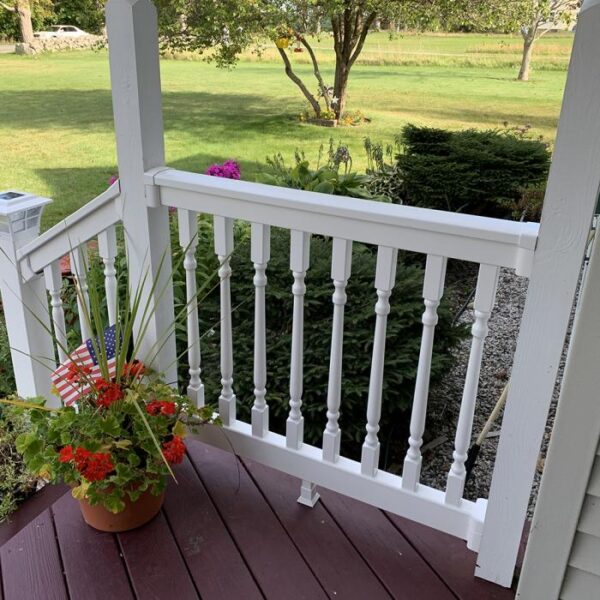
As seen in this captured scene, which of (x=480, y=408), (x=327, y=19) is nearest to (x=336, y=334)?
(x=480, y=408)

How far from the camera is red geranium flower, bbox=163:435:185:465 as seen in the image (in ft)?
5.50

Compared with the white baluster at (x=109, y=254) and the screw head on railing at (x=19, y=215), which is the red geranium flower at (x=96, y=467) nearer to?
the white baluster at (x=109, y=254)

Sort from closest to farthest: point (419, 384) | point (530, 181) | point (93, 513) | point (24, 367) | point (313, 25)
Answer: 1. point (419, 384)
2. point (93, 513)
3. point (24, 367)
4. point (530, 181)
5. point (313, 25)

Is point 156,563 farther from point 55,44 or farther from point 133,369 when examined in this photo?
point 55,44

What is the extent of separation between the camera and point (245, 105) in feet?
37.0

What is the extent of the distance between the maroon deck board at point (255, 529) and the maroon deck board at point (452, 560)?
12.3 inches

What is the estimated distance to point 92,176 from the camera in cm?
773

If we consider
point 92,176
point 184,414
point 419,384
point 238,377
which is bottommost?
point 92,176

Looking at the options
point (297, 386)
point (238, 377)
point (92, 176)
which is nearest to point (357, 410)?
point (238, 377)

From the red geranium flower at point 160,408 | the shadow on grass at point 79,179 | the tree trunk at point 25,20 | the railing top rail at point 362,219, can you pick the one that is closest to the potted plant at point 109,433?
the red geranium flower at point 160,408

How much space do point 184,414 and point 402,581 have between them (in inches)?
31.3

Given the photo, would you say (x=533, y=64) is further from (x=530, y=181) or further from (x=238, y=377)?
(x=238, y=377)

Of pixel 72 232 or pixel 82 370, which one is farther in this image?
pixel 72 232

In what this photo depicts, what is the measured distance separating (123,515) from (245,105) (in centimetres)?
1039
